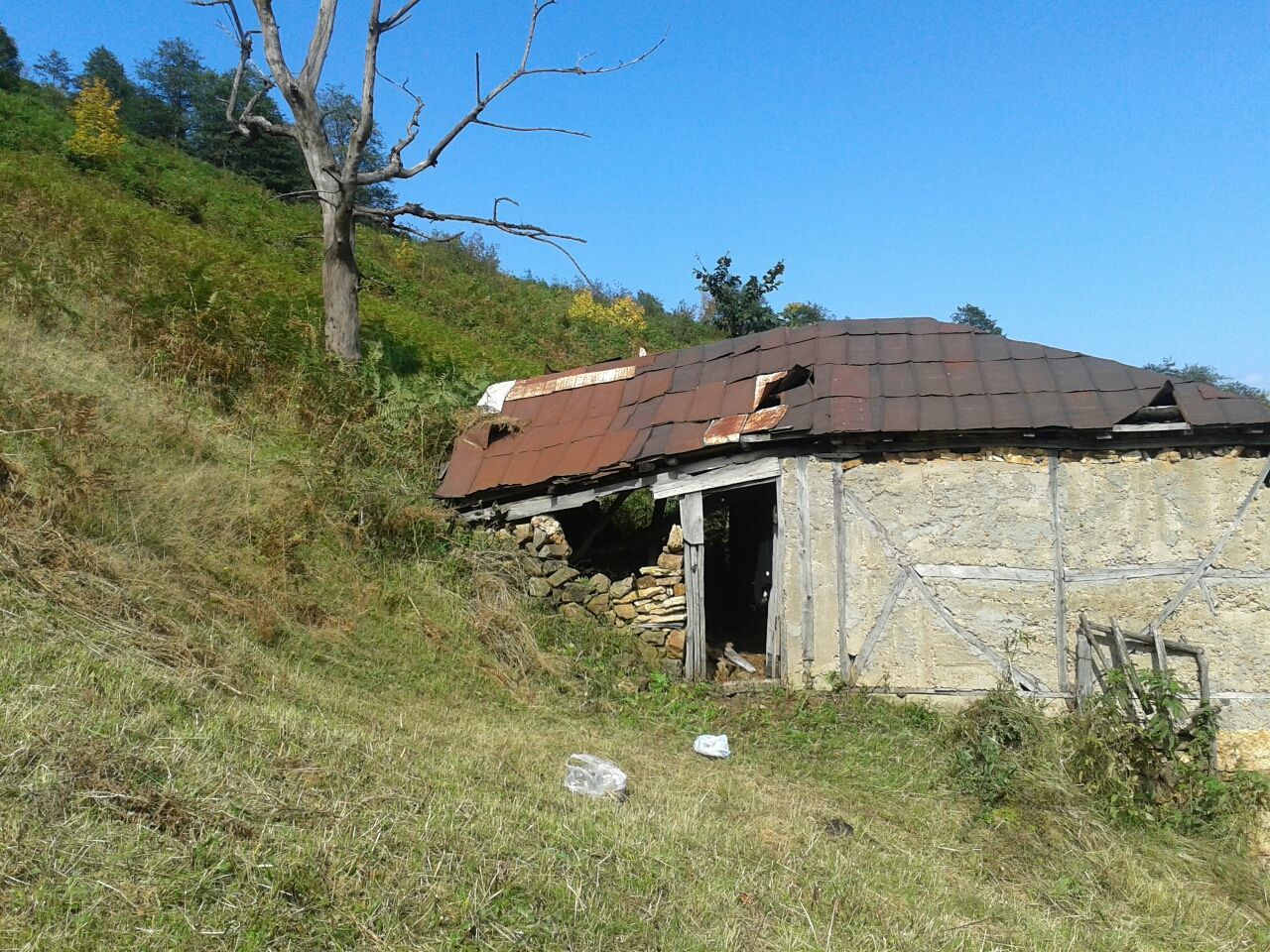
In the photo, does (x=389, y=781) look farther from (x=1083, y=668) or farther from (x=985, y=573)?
(x=1083, y=668)

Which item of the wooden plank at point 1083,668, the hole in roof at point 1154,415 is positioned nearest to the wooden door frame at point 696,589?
the wooden plank at point 1083,668

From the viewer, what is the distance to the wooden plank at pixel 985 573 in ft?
26.8

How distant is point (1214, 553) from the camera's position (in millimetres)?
7977

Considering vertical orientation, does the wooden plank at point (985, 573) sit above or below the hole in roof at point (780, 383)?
below

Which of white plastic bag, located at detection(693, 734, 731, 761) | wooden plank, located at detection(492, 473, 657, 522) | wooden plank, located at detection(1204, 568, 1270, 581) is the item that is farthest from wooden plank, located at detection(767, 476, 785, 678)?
wooden plank, located at detection(1204, 568, 1270, 581)

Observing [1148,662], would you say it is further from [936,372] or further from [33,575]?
[33,575]

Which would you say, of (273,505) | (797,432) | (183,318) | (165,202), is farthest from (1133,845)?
(165,202)

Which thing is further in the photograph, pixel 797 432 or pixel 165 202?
pixel 165 202

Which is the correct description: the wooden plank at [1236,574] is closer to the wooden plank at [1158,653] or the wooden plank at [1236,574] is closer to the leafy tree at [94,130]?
the wooden plank at [1158,653]

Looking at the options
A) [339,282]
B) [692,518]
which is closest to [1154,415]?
[692,518]

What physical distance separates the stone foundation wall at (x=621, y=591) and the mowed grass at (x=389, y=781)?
0.36m

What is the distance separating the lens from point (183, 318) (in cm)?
1098

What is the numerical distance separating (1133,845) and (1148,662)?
2225 millimetres

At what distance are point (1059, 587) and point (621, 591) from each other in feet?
13.3
